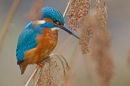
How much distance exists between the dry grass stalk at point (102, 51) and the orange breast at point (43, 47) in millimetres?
590

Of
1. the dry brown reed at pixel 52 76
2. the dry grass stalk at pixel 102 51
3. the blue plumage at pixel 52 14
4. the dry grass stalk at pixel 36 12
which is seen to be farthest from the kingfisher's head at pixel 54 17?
the dry grass stalk at pixel 36 12

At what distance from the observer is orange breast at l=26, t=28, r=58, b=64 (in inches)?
113

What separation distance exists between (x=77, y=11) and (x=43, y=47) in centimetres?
60

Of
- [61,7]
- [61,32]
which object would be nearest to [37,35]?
[61,32]

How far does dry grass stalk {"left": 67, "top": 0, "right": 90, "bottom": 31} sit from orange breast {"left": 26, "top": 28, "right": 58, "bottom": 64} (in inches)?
19.2

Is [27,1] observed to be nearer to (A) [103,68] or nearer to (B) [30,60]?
(B) [30,60]

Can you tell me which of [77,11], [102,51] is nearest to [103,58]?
[102,51]

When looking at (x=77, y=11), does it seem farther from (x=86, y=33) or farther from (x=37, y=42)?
(x=37, y=42)

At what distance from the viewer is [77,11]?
7.68ft

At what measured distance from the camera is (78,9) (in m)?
2.34

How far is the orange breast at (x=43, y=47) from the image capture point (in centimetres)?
288

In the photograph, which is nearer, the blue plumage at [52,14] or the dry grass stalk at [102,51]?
the dry grass stalk at [102,51]

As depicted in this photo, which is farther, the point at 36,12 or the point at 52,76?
the point at 52,76

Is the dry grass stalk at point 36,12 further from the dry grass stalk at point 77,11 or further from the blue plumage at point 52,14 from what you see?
the blue plumage at point 52,14
